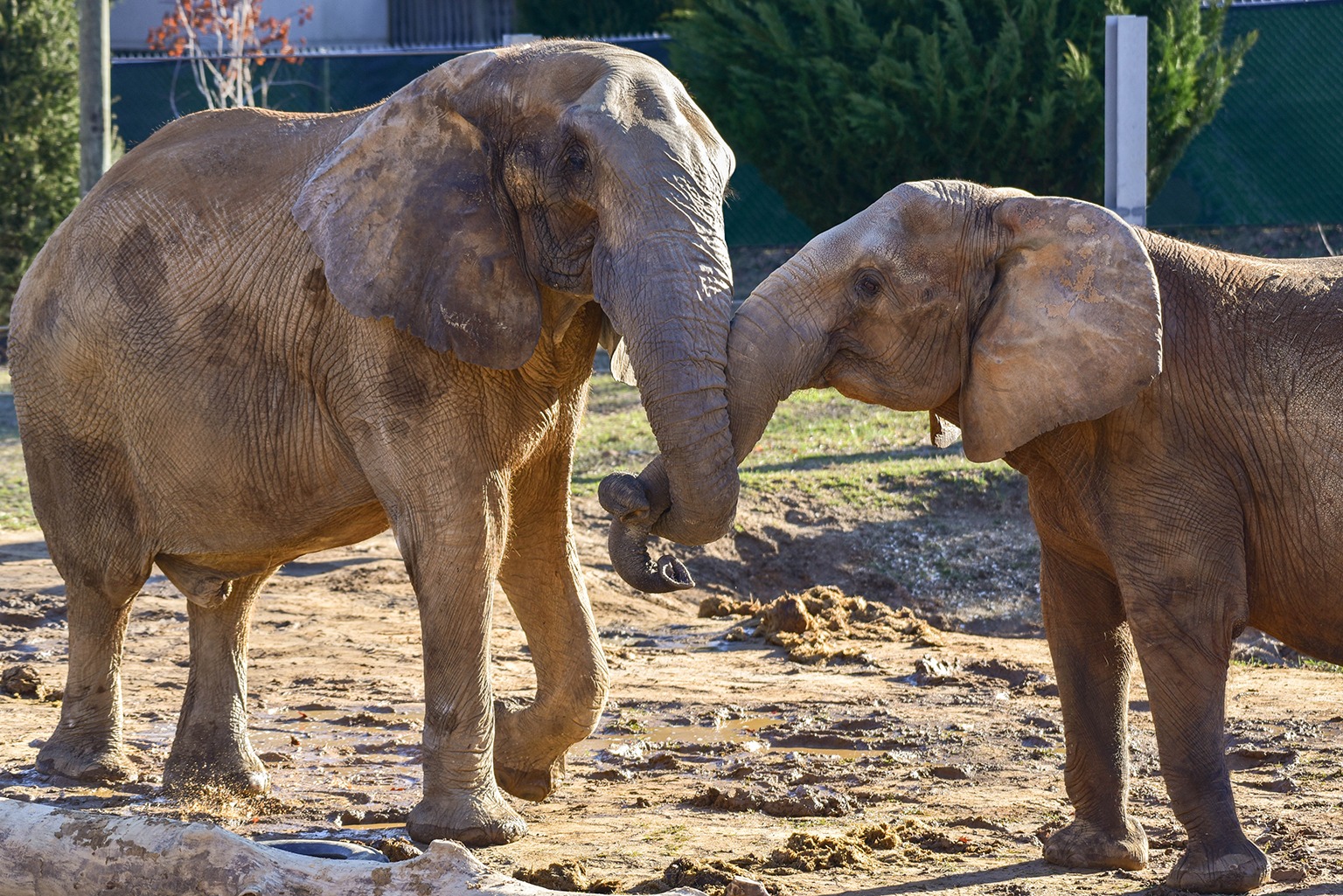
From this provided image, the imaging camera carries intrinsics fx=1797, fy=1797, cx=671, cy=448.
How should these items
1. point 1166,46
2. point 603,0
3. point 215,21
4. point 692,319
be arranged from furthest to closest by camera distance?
point 603,0 → point 215,21 → point 1166,46 → point 692,319

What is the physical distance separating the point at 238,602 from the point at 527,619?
4.13ft

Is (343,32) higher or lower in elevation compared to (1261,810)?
higher

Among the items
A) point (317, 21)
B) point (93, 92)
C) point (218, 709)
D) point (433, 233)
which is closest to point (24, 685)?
point (218, 709)

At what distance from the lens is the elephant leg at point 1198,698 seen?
528cm

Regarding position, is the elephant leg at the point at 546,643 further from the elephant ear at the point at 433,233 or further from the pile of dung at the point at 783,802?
the elephant ear at the point at 433,233

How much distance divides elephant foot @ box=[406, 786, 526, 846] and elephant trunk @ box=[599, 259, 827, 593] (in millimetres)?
1053

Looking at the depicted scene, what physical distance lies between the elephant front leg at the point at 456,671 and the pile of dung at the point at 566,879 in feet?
1.62

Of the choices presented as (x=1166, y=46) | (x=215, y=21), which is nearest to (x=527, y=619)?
(x=1166, y=46)

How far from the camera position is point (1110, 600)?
5891 millimetres

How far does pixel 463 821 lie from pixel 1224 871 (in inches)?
94.5

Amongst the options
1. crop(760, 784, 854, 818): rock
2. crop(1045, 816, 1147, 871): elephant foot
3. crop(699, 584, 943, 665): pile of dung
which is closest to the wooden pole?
crop(699, 584, 943, 665): pile of dung

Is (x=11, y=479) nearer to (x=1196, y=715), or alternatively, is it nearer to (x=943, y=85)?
(x=943, y=85)

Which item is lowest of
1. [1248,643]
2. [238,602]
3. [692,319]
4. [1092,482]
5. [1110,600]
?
[1248,643]

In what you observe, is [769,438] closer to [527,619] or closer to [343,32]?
[527,619]
